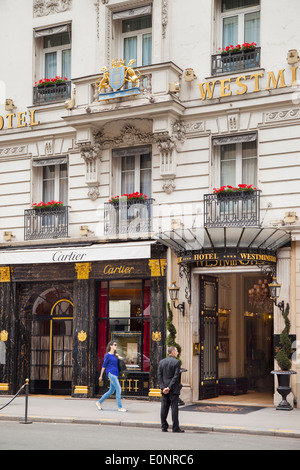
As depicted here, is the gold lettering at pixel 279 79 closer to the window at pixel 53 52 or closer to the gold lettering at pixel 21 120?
the window at pixel 53 52

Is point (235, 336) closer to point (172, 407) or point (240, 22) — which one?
point (172, 407)

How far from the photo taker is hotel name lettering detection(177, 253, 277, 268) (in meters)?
17.5

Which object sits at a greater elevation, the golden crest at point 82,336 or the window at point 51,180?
the window at point 51,180

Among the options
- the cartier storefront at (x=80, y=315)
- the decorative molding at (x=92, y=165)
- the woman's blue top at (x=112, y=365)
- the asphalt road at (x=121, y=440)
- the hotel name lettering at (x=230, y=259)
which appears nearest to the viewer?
the asphalt road at (x=121, y=440)

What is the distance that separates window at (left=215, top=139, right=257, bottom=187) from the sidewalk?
5.81 meters

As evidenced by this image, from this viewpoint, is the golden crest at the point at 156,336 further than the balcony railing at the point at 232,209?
Yes

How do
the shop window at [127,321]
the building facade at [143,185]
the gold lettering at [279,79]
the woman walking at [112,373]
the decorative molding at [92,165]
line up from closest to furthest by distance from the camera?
the woman walking at [112,373] < the gold lettering at [279,79] < the building facade at [143,185] < the shop window at [127,321] < the decorative molding at [92,165]

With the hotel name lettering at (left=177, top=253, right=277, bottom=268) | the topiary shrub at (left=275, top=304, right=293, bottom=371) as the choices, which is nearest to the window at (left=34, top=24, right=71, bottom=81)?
the hotel name lettering at (left=177, top=253, right=277, bottom=268)

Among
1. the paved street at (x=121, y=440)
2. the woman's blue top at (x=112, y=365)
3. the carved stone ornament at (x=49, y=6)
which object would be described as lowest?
the paved street at (x=121, y=440)

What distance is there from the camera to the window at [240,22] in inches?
750

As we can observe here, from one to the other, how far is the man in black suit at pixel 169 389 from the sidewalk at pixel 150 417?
740 mm

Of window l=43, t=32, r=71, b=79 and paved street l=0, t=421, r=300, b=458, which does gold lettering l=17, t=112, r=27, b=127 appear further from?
paved street l=0, t=421, r=300, b=458

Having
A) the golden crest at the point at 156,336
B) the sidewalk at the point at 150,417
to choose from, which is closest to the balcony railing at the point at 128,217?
the golden crest at the point at 156,336

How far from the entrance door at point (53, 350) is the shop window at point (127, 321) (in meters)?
1.28
